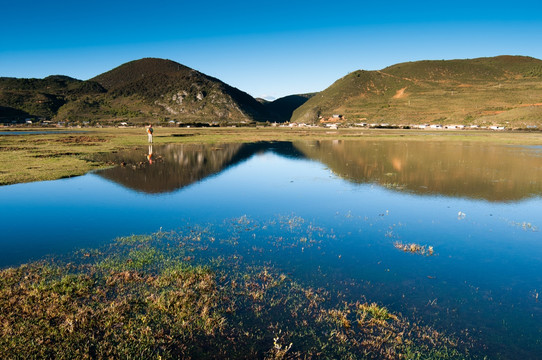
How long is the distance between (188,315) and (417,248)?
36.0ft

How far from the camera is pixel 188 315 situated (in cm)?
912

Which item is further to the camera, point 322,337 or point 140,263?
point 140,263

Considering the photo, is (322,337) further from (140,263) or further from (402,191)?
(402,191)

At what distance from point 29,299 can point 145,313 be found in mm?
3795

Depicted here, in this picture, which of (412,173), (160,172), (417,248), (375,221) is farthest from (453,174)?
(160,172)

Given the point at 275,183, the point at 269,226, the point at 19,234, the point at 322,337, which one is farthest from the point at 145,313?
the point at 275,183

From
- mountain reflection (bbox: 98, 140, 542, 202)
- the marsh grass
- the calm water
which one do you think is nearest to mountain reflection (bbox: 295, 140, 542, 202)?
mountain reflection (bbox: 98, 140, 542, 202)

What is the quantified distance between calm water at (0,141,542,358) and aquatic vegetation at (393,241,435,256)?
37cm

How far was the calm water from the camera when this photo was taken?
10.3m

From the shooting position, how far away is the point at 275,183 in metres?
30.3

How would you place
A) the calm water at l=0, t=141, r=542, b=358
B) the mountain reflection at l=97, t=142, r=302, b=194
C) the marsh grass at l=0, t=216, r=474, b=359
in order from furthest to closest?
1. the mountain reflection at l=97, t=142, r=302, b=194
2. the calm water at l=0, t=141, r=542, b=358
3. the marsh grass at l=0, t=216, r=474, b=359

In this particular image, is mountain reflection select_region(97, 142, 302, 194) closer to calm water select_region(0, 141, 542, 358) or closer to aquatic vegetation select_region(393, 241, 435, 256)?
calm water select_region(0, 141, 542, 358)

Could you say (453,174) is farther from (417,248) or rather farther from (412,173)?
(417,248)

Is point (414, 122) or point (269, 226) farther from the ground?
point (414, 122)
